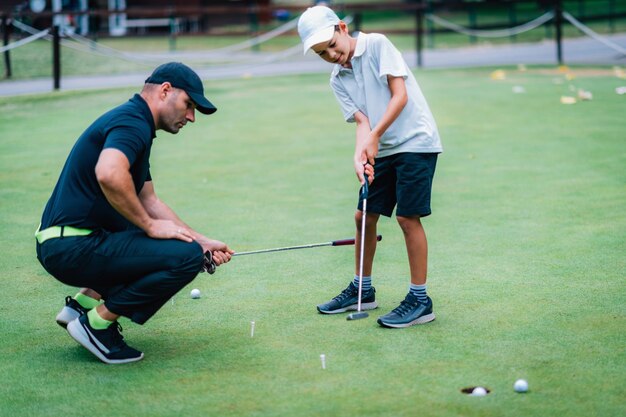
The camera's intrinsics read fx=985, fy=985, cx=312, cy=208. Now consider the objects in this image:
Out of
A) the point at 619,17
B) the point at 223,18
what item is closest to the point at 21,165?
the point at 619,17

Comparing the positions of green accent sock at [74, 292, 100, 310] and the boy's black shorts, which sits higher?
the boy's black shorts

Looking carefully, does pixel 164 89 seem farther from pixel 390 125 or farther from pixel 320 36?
pixel 390 125

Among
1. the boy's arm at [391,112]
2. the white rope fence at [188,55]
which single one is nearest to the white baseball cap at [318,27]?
the boy's arm at [391,112]

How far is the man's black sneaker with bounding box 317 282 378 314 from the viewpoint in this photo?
548cm

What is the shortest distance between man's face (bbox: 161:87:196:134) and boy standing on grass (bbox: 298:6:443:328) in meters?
0.74

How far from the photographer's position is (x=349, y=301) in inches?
218

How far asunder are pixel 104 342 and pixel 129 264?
0.42 m

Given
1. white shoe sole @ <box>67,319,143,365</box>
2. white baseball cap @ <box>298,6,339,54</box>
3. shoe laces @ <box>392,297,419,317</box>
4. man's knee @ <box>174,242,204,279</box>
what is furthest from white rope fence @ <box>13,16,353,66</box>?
man's knee @ <box>174,242,204,279</box>

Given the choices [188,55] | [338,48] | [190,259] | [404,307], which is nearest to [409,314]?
[404,307]

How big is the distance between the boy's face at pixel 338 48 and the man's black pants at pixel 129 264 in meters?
1.22

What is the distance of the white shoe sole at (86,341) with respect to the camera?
4.74 metres

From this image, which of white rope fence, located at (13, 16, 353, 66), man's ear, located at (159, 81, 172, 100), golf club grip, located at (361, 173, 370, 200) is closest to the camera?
man's ear, located at (159, 81, 172, 100)

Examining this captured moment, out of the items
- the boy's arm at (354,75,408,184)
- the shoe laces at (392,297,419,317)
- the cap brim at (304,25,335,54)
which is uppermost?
the cap brim at (304,25,335,54)

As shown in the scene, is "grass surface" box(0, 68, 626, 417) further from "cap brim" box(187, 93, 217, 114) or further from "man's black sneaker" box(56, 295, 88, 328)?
"cap brim" box(187, 93, 217, 114)
